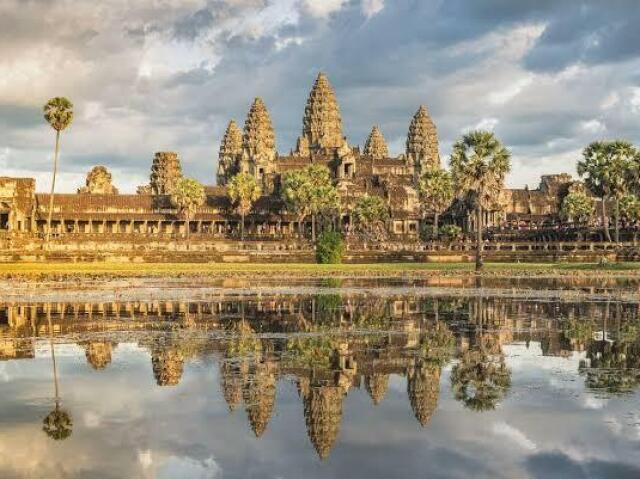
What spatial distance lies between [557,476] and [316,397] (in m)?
6.14

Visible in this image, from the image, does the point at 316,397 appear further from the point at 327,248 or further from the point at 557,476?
the point at 327,248

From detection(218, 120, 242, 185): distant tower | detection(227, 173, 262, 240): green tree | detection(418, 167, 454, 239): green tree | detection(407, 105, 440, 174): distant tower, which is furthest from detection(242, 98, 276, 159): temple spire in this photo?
detection(418, 167, 454, 239): green tree

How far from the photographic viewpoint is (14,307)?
128 feet

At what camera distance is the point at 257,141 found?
178875mm

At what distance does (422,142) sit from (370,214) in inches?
2597

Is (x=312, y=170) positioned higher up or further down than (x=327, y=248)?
higher up

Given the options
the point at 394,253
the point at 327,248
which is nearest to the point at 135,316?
the point at 327,248

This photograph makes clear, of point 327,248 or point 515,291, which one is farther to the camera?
point 327,248

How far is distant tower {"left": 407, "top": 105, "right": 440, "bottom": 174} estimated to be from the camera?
19038 centimetres

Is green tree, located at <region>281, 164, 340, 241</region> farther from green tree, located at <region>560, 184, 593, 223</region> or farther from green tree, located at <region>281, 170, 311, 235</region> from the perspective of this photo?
green tree, located at <region>560, 184, 593, 223</region>

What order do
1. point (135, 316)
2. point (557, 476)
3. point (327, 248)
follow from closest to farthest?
point (557, 476)
point (135, 316)
point (327, 248)

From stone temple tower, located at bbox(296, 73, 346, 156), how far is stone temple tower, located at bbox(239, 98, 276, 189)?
20.3ft

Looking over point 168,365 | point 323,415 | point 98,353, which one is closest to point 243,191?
point 98,353

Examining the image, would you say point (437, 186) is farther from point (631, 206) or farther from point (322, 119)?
point (322, 119)
